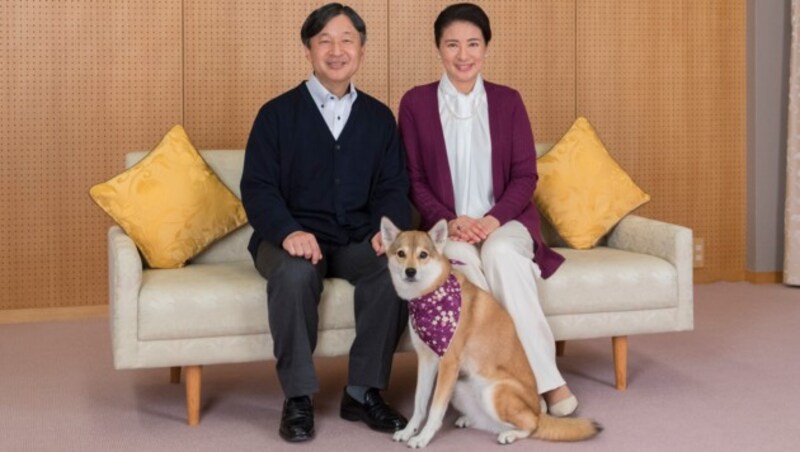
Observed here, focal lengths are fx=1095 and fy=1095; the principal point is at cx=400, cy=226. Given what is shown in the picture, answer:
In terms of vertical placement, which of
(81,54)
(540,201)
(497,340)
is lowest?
(497,340)

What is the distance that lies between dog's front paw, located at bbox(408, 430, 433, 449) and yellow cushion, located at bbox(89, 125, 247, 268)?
1046mm

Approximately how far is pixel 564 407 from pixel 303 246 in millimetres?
939

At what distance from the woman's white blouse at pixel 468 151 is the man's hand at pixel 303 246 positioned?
23.5 inches

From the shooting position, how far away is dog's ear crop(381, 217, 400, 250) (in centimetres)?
305

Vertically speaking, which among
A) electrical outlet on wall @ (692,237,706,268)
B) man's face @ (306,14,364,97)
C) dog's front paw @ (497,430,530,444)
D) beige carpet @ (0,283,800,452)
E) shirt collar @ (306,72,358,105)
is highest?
man's face @ (306,14,364,97)

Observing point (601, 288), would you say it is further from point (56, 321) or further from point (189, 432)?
point (56, 321)

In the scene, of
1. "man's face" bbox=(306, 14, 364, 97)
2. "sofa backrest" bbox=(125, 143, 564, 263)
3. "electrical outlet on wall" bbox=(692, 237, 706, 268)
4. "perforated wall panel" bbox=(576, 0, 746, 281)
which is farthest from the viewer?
"electrical outlet on wall" bbox=(692, 237, 706, 268)

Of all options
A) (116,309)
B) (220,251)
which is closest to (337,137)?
(220,251)

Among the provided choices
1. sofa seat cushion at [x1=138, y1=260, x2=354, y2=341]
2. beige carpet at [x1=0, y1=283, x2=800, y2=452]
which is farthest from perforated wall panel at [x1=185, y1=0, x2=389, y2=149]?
sofa seat cushion at [x1=138, y1=260, x2=354, y2=341]

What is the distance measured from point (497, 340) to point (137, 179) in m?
1.34

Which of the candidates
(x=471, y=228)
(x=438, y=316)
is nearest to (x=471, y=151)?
(x=471, y=228)

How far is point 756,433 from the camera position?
314 centimetres

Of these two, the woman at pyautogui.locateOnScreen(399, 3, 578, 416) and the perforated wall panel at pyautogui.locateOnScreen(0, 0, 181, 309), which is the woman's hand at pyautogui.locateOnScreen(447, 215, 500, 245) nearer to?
the woman at pyautogui.locateOnScreen(399, 3, 578, 416)

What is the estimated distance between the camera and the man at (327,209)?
10.2 ft
